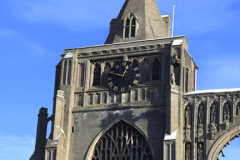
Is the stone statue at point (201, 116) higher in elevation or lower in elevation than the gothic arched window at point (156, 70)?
lower

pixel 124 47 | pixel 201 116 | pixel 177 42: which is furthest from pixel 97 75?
pixel 201 116

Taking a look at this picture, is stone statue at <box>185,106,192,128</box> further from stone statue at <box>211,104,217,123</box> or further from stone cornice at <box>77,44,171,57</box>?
stone cornice at <box>77,44,171,57</box>

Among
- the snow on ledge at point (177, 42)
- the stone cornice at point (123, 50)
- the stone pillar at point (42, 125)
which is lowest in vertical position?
the stone pillar at point (42, 125)

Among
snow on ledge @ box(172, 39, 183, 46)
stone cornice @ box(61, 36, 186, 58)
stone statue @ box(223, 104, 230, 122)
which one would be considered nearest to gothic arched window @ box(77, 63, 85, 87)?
stone cornice @ box(61, 36, 186, 58)

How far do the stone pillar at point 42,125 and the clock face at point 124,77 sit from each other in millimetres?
5516

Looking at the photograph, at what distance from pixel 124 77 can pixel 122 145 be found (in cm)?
469

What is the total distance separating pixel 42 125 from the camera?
147ft

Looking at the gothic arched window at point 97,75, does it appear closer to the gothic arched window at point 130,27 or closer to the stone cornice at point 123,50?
the stone cornice at point 123,50

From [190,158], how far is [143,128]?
12.1 feet

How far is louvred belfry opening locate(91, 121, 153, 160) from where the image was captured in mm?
40594

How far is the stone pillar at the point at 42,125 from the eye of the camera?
145 ft

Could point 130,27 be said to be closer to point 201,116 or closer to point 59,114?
point 59,114

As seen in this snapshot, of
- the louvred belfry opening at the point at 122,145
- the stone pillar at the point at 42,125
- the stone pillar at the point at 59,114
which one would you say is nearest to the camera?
the louvred belfry opening at the point at 122,145

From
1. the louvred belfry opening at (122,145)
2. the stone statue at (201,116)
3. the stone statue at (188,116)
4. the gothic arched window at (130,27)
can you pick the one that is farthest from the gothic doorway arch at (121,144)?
the gothic arched window at (130,27)
